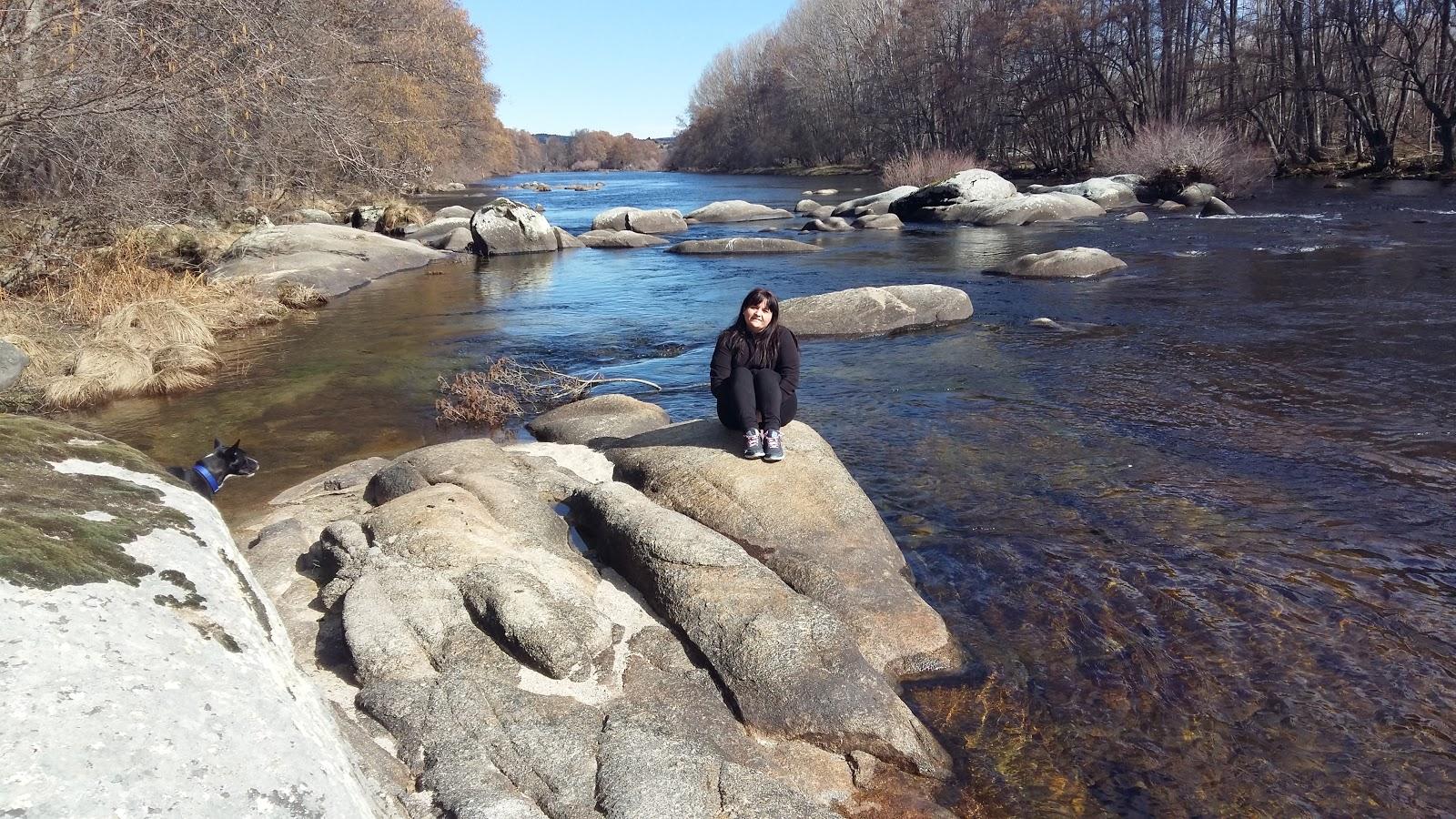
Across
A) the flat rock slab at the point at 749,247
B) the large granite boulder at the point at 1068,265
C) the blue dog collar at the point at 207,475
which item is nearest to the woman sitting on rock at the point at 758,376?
the blue dog collar at the point at 207,475

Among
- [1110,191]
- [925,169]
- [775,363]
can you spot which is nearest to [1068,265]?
[775,363]

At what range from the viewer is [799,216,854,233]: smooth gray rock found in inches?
1155

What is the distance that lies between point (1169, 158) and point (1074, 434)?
27.4m

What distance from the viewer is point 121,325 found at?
11.7 m

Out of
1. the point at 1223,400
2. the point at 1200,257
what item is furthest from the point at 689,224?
the point at 1223,400

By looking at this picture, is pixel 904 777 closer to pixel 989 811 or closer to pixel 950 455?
pixel 989 811

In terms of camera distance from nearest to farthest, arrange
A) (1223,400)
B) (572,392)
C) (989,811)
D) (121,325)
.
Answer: (989,811) → (1223,400) → (572,392) → (121,325)

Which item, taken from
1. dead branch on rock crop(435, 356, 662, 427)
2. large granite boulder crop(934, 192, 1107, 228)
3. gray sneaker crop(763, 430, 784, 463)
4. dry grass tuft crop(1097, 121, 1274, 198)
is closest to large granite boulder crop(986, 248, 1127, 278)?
dead branch on rock crop(435, 356, 662, 427)

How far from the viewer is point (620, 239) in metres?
27.6

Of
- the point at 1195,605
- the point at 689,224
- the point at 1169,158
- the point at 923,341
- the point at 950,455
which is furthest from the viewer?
the point at 689,224

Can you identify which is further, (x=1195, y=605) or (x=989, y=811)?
(x=1195, y=605)

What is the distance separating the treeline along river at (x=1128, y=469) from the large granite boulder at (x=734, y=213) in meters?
16.6

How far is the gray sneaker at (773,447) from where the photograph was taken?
6445 millimetres

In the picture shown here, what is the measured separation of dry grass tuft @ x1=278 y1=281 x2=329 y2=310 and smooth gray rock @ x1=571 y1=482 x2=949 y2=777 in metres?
13.5
